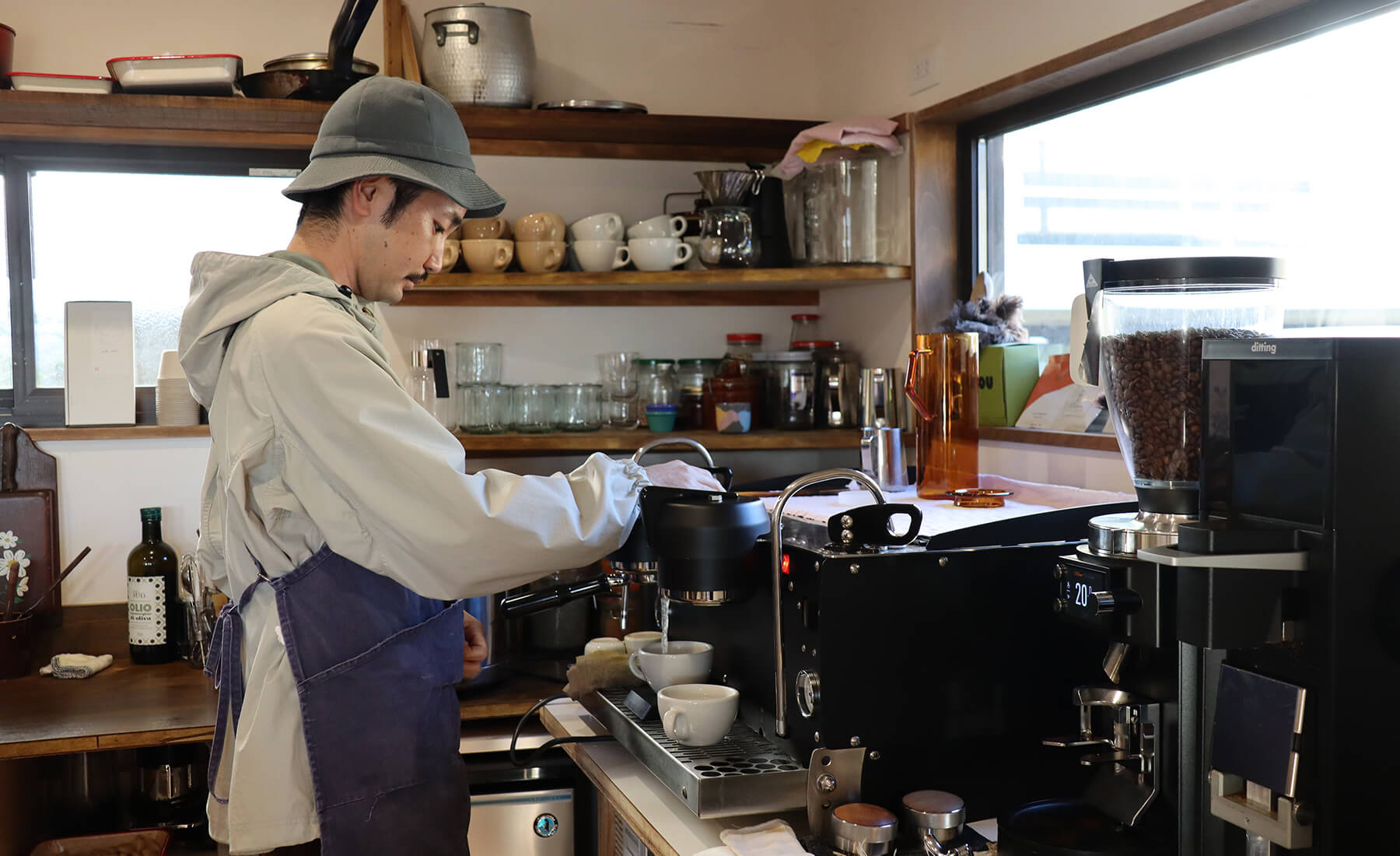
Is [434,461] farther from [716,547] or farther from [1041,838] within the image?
[1041,838]

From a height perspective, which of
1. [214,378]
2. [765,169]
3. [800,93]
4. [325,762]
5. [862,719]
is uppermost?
[800,93]

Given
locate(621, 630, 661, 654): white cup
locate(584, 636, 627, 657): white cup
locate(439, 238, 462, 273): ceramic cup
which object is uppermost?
locate(439, 238, 462, 273): ceramic cup

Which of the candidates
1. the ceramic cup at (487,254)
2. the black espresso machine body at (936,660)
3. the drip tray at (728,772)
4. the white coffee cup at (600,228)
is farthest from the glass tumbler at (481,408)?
the black espresso machine body at (936,660)

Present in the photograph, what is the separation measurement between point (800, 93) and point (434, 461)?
1.94 metres

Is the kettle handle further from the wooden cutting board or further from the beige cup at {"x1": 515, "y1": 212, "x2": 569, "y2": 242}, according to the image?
the wooden cutting board

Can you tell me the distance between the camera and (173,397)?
104 inches

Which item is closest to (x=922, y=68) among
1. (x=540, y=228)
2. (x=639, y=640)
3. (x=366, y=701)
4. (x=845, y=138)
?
(x=845, y=138)

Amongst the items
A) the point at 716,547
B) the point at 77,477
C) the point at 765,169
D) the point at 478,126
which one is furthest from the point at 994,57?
the point at 77,477

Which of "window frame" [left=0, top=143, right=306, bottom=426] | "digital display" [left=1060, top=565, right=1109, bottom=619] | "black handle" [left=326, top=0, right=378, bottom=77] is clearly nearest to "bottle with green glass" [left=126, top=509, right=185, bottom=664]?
"window frame" [left=0, top=143, right=306, bottom=426]

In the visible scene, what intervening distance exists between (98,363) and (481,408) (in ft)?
2.75

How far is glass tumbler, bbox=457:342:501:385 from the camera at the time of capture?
2.75 meters

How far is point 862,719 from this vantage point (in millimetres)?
1296

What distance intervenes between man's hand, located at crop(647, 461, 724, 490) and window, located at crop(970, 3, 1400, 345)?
772mm

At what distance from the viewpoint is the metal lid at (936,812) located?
123 cm
